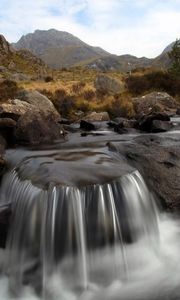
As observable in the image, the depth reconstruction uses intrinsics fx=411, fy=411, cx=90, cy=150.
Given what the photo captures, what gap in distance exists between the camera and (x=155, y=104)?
3600cm

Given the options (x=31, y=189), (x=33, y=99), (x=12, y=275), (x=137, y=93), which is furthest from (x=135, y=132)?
(x=137, y=93)

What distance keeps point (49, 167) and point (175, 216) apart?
4.31 metres

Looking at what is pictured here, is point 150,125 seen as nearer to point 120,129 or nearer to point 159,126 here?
point 159,126

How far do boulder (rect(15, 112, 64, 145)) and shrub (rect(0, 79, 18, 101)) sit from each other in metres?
17.0

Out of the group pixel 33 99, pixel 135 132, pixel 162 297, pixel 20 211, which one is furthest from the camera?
pixel 33 99

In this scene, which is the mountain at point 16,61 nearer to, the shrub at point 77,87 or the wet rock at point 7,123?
the shrub at point 77,87

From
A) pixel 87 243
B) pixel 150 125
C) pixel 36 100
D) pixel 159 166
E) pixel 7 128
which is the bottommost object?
pixel 150 125

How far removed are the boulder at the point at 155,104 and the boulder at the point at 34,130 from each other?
14.8 m

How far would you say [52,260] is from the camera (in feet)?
34.0

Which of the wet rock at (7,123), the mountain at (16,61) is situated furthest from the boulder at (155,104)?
the mountain at (16,61)

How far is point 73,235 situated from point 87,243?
1.39 feet

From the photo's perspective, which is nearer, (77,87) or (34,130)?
(34,130)

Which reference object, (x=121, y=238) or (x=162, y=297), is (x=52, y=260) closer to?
(x=121, y=238)

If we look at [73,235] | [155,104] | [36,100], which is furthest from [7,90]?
[73,235]
